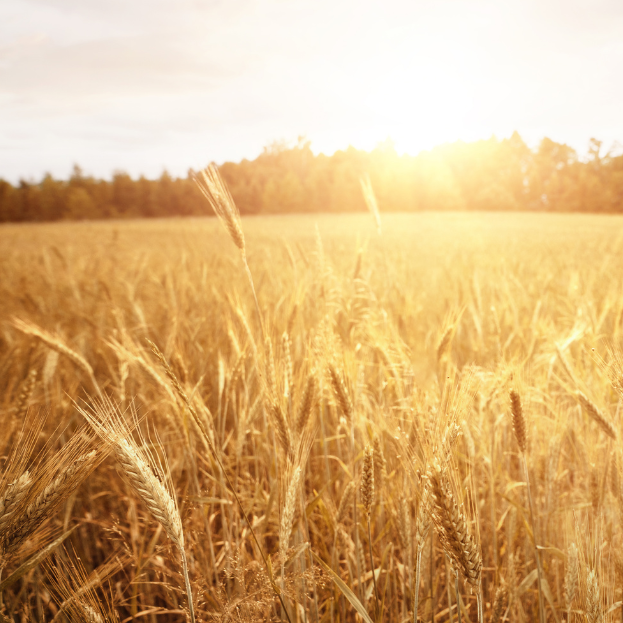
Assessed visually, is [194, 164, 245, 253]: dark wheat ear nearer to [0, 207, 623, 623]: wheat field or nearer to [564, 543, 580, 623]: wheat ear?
[0, 207, 623, 623]: wheat field

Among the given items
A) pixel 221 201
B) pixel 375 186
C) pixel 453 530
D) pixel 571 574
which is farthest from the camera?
pixel 375 186

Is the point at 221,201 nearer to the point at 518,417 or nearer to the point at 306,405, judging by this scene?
the point at 306,405

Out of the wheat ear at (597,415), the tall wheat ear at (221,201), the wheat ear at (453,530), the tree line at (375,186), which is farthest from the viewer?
the tree line at (375,186)

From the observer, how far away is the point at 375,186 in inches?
1367

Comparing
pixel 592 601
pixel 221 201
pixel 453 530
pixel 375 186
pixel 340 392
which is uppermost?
pixel 375 186

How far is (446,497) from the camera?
0.54 metres

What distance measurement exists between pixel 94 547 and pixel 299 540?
852mm

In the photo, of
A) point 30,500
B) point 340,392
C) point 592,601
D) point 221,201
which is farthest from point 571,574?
point 221,201

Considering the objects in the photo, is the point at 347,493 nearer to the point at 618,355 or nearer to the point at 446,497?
the point at 446,497

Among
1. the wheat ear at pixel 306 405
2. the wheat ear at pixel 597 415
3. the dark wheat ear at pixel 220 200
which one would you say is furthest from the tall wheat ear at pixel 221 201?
the wheat ear at pixel 597 415

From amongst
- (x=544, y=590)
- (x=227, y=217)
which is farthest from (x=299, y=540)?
(x=227, y=217)

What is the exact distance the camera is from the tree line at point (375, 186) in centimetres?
3241

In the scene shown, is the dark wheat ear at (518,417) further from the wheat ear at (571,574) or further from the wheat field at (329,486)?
the wheat ear at (571,574)

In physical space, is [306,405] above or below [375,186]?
below
